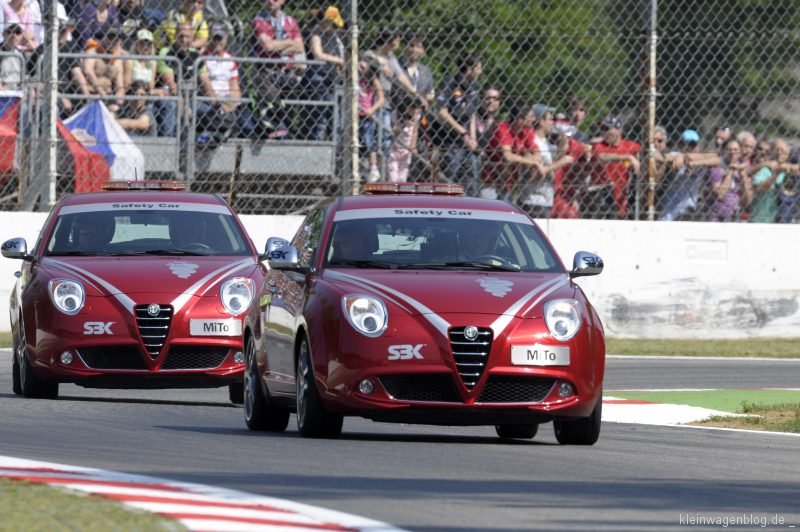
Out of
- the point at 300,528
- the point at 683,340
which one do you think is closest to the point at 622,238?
the point at 683,340

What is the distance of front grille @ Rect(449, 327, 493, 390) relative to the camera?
32.7 feet

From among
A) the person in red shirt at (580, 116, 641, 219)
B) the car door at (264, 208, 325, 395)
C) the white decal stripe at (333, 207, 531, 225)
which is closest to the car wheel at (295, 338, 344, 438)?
the car door at (264, 208, 325, 395)

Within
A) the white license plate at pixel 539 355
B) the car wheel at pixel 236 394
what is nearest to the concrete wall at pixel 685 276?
the car wheel at pixel 236 394

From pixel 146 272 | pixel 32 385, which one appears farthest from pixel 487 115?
pixel 32 385

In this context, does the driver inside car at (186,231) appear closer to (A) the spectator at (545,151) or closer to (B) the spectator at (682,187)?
(A) the spectator at (545,151)

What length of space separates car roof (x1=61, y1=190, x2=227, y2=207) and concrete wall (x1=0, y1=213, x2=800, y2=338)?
5.42m

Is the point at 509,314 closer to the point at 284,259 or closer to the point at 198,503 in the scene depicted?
the point at 284,259

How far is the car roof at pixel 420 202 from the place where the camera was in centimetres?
1145

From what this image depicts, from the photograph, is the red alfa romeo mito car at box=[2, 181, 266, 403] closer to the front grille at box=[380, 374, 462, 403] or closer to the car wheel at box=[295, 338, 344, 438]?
the car wheel at box=[295, 338, 344, 438]

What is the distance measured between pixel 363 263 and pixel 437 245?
51cm

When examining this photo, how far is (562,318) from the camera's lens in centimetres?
1022

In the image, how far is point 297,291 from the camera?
10.8 metres

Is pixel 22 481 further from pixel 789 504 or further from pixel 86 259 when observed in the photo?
pixel 86 259

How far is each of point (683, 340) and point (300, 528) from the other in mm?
14443
